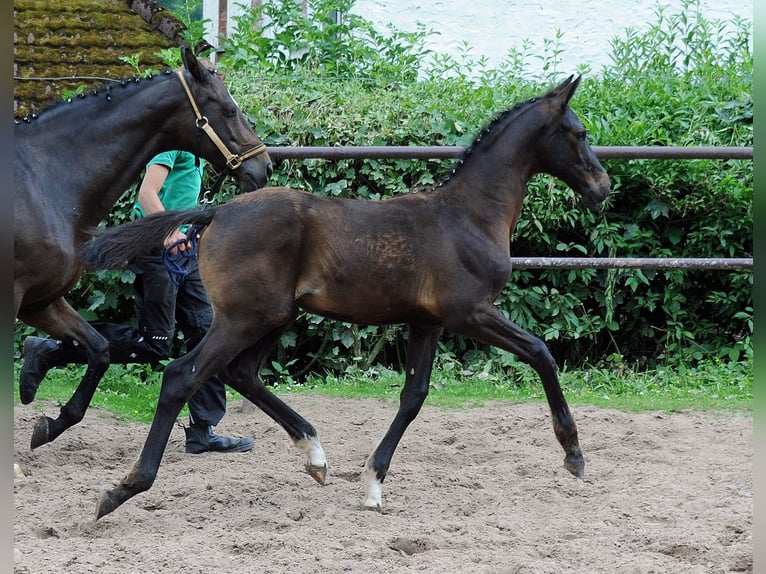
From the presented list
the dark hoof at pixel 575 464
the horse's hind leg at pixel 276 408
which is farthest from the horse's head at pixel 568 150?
the horse's hind leg at pixel 276 408

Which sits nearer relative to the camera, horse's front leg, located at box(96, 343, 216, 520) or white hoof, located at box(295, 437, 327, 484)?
horse's front leg, located at box(96, 343, 216, 520)

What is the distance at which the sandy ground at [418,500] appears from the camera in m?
3.41

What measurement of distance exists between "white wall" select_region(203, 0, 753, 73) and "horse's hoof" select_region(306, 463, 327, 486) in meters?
7.07

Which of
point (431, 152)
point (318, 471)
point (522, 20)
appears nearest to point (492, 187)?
point (318, 471)

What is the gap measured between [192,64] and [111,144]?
587 millimetres

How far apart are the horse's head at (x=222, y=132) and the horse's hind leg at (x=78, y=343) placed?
3.79ft

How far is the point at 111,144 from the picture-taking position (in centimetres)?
479

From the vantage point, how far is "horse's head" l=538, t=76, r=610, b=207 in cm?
463

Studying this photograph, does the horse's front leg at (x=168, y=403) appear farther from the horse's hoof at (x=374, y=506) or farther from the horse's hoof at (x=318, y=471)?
the horse's hoof at (x=374, y=506)

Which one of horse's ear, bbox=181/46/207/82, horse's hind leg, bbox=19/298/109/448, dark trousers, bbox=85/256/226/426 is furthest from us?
dark trousers, bbox=85/256/226/426

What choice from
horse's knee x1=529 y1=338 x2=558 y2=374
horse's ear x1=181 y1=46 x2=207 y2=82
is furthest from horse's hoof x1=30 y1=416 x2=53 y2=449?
horse's knee x1=529 y1=338 x2=558 y2=374

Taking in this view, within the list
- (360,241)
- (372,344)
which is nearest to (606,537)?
(360,241)

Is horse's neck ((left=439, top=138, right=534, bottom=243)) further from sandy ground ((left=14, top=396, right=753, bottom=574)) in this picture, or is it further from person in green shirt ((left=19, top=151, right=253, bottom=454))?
person in green shirt ((left=19, top=151, right=253, bottom=454))

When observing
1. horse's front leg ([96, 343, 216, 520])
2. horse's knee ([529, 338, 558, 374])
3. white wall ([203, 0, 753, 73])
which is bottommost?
horse's front leg ([96, 343, 216, 520])
